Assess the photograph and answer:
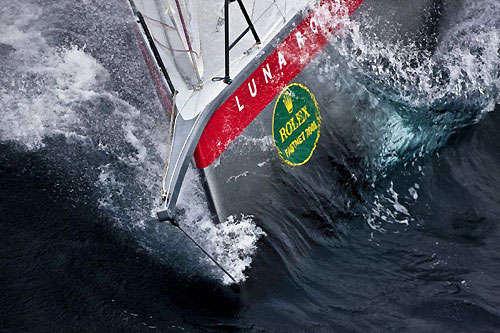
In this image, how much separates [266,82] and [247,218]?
122 centimetres

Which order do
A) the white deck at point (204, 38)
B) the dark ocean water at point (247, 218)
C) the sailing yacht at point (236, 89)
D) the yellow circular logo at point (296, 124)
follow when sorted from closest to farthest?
the dark ocean water at point (247, 218)
the sailing yacht at point (236, 89)
the white deck at point (204, 38)
the yellow circular logo at point (296, 124)

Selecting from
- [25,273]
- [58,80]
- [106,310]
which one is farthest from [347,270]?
[58,80]

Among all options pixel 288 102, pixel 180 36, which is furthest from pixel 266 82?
pixel 180 36

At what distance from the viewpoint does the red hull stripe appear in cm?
625

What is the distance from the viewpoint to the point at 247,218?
21.5 feet

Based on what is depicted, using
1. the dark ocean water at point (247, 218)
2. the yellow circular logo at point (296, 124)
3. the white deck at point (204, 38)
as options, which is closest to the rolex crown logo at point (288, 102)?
the yellow circular logo at point (296, 124)

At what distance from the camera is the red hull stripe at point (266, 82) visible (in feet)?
20.5

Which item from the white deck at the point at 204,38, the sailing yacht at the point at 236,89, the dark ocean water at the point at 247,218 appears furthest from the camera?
the white deck at the point at 204,38

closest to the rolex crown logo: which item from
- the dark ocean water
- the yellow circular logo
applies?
the yellow circular logo

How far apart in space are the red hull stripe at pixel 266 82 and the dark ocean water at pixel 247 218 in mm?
249

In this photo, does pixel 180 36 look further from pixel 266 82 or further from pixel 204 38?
pixel 266 82

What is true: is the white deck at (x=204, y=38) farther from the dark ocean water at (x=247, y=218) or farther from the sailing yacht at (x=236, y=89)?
the dark ocean water at (x=247, y=218)

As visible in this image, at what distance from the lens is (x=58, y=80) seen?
7.79 metres

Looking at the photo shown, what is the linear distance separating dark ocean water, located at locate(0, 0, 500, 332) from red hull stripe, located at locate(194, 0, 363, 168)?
0.82 feet
